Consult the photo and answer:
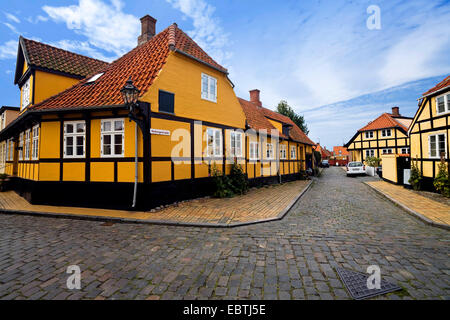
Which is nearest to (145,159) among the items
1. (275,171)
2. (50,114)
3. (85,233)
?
(85,233)

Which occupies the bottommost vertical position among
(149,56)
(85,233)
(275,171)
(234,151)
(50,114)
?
(85,233)

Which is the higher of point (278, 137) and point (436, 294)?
point (278, 137)

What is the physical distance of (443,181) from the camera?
9906 mm

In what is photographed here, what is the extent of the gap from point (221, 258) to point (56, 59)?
47.1 ft

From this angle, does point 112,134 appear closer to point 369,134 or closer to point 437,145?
point 437,145

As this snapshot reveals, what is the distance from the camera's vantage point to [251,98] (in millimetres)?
22531

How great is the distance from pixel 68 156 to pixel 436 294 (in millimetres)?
10685

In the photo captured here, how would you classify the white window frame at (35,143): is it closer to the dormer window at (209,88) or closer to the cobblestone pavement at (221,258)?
the cobblestone pavement at (221,258)

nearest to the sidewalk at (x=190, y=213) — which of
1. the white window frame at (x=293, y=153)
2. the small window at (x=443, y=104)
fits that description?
the small window at (x=443, y=104)

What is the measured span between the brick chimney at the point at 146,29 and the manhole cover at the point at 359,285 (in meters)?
15.4

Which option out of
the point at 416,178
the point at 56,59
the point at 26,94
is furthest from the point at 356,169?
the point at 26,94

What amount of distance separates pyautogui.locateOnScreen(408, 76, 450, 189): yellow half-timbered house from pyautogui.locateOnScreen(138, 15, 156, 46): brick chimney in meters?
16.4

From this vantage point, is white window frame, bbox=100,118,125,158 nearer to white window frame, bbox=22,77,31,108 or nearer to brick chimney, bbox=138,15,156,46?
white window frame, bbox=22,77,31,108
